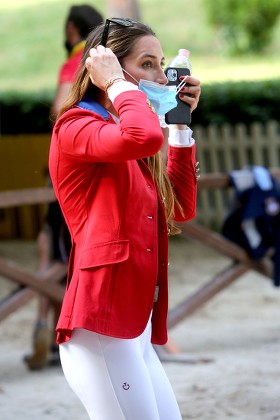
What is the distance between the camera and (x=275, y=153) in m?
10.4

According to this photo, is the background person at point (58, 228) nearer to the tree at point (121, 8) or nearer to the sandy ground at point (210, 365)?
→ the sandy ground at point (210, 365)

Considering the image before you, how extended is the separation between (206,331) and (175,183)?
4.00 meters

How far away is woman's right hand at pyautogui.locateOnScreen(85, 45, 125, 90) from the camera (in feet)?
8.00

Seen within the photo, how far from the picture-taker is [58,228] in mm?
5531

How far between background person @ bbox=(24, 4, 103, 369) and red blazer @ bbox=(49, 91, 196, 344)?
2.82 meters

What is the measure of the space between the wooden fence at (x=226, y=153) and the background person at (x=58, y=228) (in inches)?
191

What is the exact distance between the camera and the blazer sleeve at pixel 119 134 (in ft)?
7.67

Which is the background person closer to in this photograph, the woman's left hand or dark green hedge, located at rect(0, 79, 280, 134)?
the woman's left hand

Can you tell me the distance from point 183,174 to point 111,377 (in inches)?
25.9

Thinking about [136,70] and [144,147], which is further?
[136,70]

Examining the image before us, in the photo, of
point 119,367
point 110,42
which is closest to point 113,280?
point 119,367

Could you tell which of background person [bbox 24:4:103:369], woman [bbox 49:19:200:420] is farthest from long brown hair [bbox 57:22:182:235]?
background person [bbox 24:4:103:369]

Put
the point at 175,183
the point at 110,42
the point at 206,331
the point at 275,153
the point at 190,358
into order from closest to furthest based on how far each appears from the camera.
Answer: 1. the point at 110,42
2. the point at 175,183
3. the point at 190,358
4. the point at 206,331
5. the point at 275,153

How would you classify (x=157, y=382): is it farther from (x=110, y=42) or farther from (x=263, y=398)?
(x=263, y=398)
